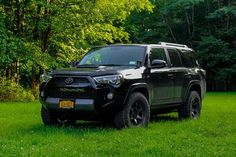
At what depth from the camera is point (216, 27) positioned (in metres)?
45.8

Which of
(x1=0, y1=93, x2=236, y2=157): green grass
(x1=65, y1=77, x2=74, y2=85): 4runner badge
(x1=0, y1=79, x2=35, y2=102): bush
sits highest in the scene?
(x1=65, y1=77, x2=74, y2=85): 4runner badge

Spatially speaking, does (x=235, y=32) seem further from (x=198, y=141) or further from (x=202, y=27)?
(x=198, y=141)

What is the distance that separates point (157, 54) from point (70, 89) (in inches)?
105

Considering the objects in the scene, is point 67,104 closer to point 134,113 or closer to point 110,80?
point 110,80

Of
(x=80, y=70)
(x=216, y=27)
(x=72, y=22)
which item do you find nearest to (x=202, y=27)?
(x=216, y=27)

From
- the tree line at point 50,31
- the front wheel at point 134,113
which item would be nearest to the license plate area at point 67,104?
the front wheel at point 134,113

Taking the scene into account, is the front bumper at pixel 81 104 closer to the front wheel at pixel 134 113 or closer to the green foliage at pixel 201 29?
the front wheel at pixel 134 113

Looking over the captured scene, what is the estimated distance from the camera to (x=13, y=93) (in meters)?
21.5

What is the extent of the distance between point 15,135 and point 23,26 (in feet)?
48.8

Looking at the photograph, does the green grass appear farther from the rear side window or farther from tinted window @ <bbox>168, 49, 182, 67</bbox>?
the rear side window

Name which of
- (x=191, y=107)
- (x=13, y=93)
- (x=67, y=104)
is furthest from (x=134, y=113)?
(x=13, y=93)

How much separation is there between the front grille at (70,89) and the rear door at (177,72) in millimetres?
2889

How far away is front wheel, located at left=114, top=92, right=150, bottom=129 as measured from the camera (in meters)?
10.3

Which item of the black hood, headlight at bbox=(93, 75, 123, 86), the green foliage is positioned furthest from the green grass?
the green foliage
